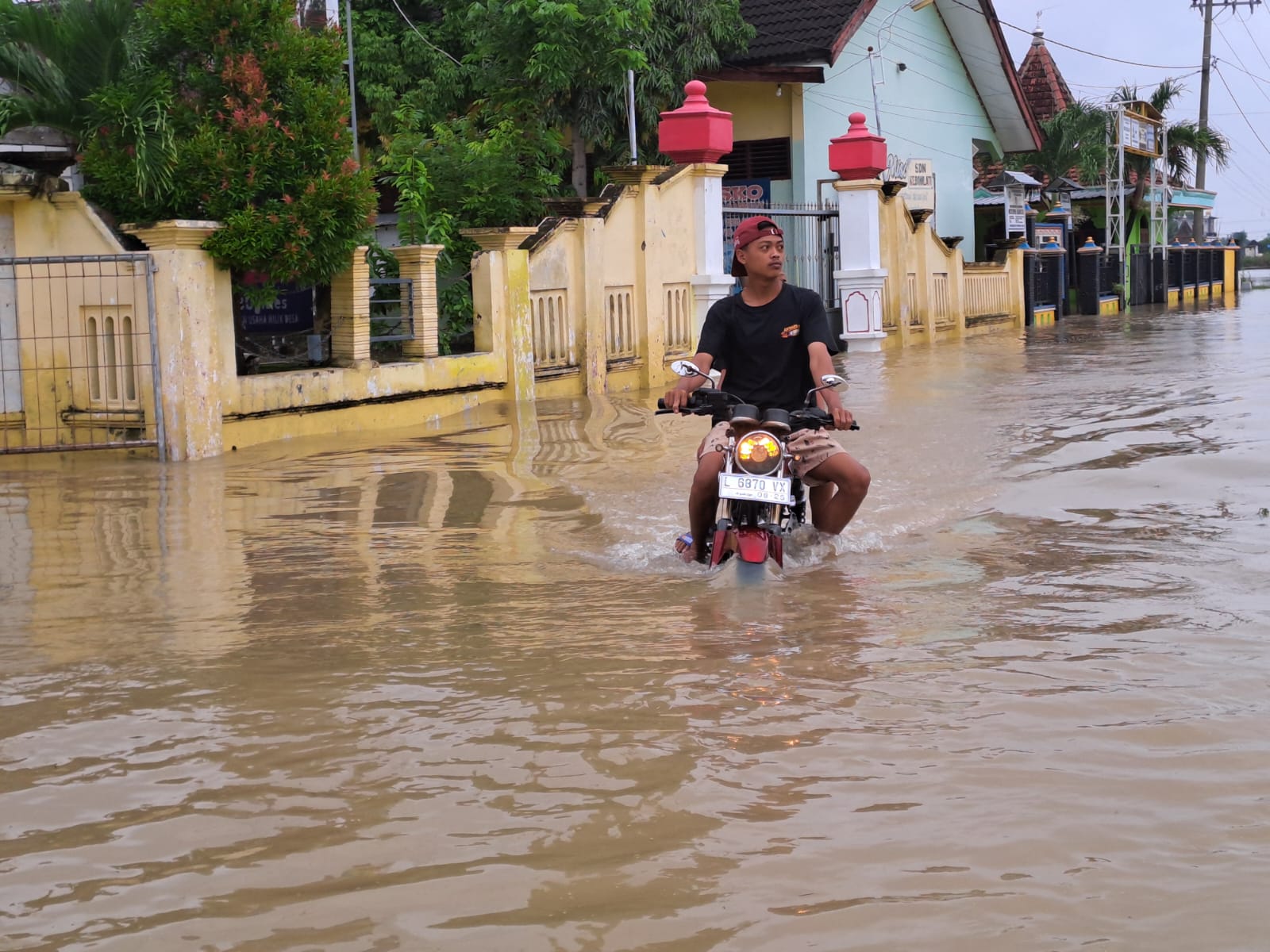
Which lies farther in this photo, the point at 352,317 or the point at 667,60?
the point at 667,60

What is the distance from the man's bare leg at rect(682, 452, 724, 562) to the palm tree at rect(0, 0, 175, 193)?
6.08 m

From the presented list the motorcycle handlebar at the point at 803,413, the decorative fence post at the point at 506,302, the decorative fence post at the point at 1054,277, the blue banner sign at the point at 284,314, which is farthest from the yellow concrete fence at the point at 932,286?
the motorcycle handlebar at the point at 803,413

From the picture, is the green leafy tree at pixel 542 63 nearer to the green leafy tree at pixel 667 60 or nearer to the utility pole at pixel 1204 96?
the green leafy tree at pixel 667 60

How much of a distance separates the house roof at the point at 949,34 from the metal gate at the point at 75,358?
14.0m

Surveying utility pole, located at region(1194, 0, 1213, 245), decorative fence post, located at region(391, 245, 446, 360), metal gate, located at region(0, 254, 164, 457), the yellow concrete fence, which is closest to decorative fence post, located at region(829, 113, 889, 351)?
the yellow concrete fence

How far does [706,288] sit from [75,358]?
7.72 meters

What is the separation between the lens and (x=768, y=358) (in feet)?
21.2

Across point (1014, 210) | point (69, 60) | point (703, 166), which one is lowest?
point (703, 166)

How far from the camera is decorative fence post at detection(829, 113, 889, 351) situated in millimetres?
21250

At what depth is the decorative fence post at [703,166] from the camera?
16.8m

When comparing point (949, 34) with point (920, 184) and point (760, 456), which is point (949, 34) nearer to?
point (920, 184)

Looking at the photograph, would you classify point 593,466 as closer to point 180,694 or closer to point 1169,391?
point 180,694

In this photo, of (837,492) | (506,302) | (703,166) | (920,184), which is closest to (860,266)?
(703,166)

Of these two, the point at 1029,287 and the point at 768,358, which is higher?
the point at 1029,287
